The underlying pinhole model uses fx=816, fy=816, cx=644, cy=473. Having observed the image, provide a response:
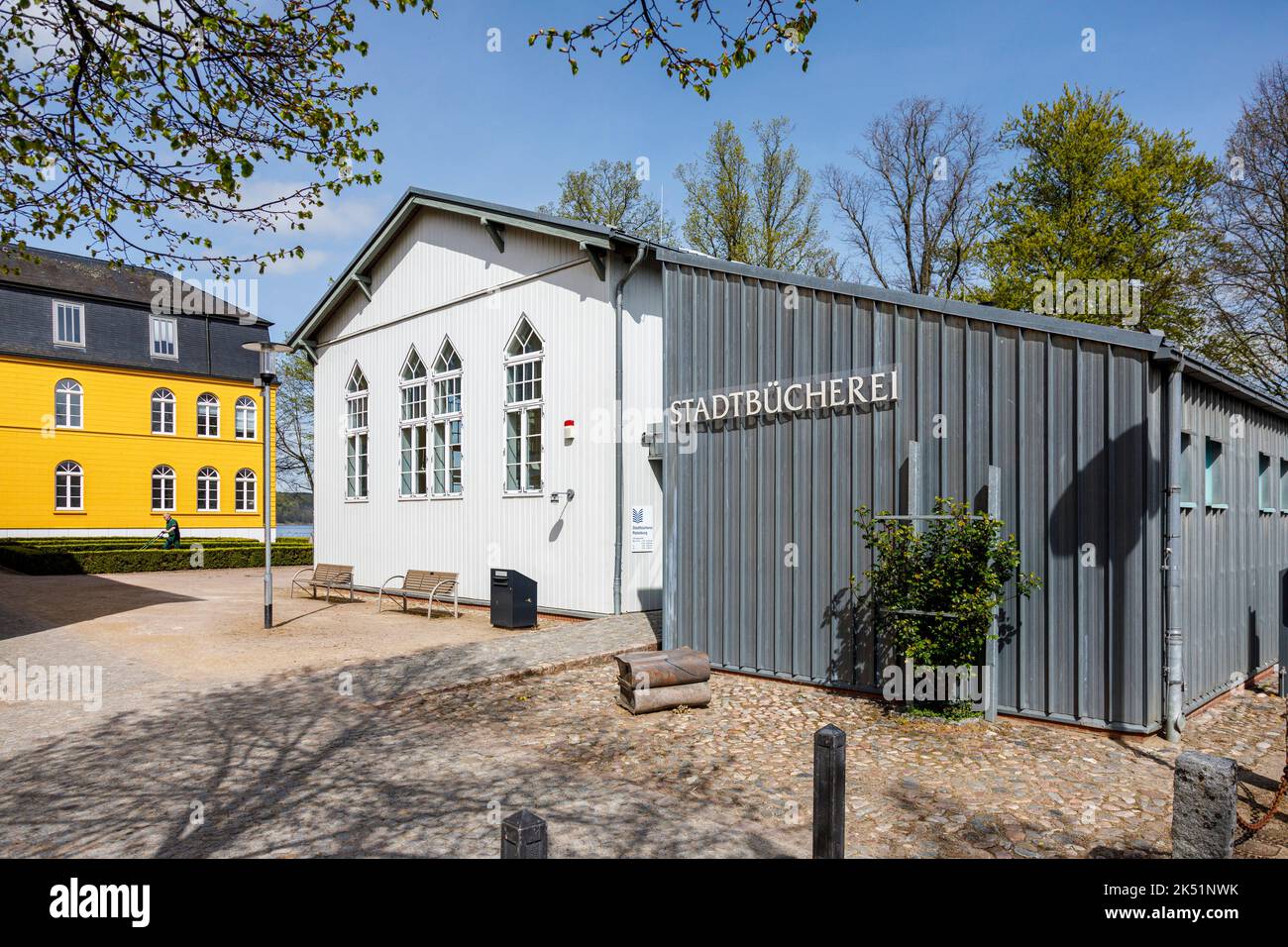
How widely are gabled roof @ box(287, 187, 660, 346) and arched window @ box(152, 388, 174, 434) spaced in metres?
20.5

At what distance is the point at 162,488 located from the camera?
36906 mm

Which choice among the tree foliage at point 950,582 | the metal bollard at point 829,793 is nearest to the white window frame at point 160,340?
the tree foliage at point 950,582

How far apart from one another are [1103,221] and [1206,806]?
25157 millimetres

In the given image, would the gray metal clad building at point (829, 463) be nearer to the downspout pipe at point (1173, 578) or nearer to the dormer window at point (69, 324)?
the downspout pipe at point (1173, 578)

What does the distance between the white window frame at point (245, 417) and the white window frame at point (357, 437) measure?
23.6 meters

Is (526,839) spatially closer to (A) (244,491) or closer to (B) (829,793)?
(B) (829,793)

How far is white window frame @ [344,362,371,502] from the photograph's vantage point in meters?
19.2

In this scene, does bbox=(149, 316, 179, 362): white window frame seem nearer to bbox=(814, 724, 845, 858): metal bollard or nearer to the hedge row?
the hedge row

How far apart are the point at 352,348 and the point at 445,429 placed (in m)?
4.53

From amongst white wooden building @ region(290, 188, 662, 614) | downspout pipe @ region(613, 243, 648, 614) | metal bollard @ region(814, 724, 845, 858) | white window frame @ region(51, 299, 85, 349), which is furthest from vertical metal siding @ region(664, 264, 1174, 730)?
white window frame @ region(51, 299, 85, 349)

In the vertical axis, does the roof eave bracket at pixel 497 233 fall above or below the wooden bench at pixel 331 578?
above

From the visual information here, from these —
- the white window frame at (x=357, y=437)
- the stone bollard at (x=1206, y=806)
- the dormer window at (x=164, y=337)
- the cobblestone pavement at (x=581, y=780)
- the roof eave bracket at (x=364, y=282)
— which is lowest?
the cobblestone pavement at (x=581, y=780)

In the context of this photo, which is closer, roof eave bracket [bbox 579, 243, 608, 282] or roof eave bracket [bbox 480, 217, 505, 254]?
roof eave bracket [bbox 579, 243, 608, 282]

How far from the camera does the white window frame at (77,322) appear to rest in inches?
1358
